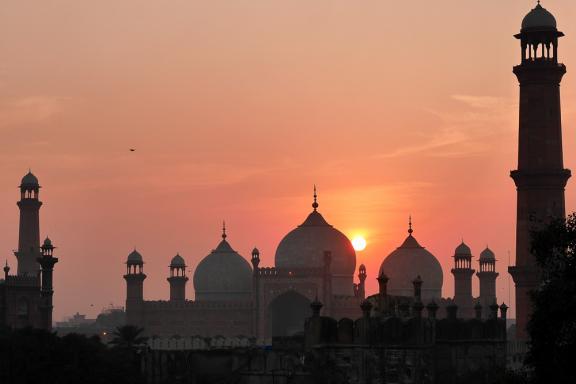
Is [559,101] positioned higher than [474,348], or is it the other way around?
[559,101]

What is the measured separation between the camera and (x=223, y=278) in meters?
124

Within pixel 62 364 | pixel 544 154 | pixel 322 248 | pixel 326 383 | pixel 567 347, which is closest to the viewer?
pixel 567 347

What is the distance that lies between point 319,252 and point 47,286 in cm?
2317

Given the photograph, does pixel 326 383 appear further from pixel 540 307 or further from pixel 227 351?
pixel 540 307

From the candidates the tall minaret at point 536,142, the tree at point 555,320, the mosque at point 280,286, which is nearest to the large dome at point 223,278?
the mosque at point 280,286

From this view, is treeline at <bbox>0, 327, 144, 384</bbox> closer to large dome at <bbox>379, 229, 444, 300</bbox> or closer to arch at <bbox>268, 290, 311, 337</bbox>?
arch at <bbox>268, 290, 311, 337</bbox>

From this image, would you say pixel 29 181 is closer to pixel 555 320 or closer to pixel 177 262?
pixel 177 262

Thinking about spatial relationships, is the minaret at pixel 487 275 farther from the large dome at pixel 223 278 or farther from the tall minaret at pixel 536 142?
the tall minaret at pixel 536 142

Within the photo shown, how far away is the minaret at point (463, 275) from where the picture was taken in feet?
444

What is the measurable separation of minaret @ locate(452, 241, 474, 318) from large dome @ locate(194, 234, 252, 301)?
1948 cm

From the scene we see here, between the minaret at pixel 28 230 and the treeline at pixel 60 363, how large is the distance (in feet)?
178

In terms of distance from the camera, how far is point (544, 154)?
286ft

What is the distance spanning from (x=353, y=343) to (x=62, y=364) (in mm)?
14551

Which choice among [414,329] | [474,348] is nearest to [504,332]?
→ [474,348]
